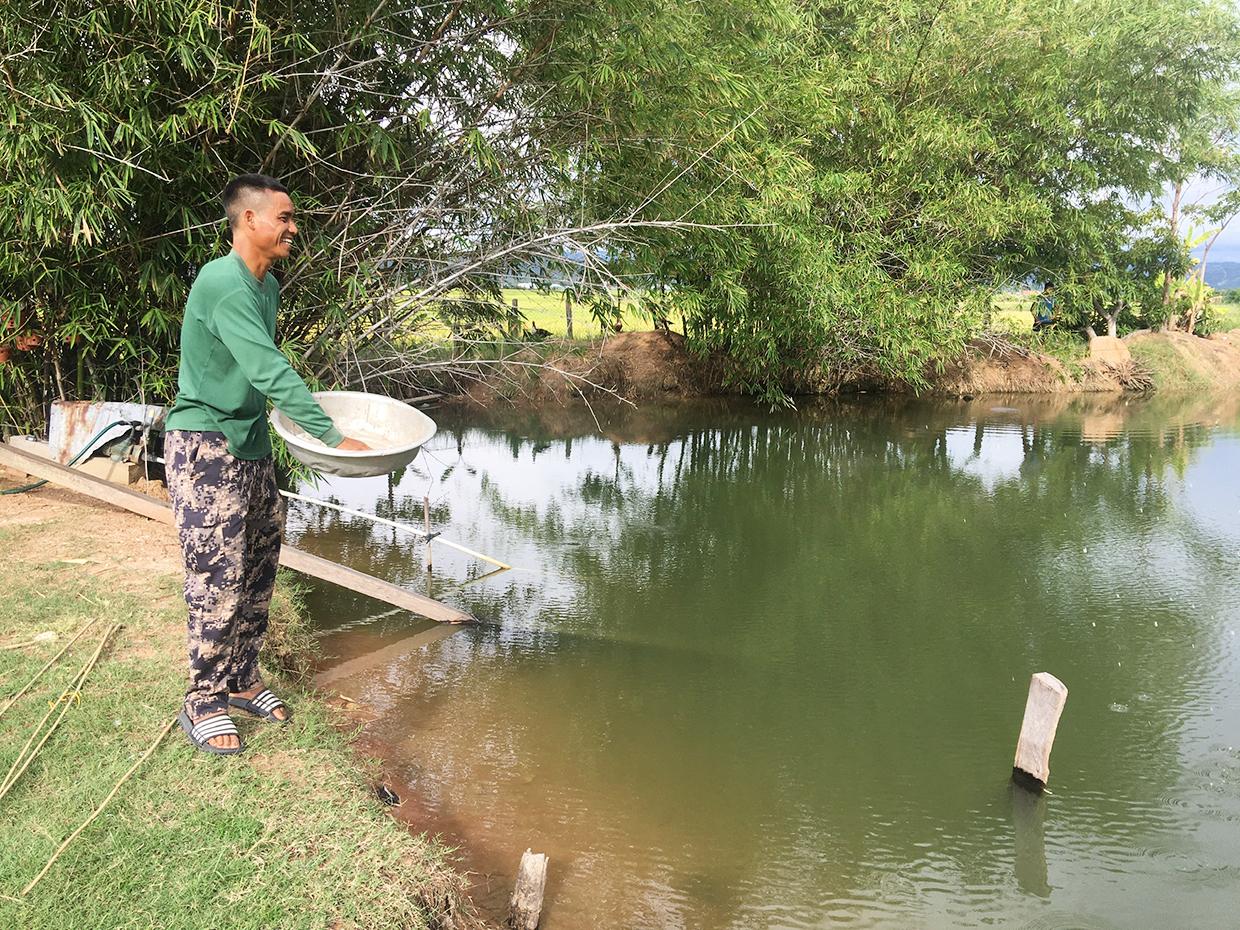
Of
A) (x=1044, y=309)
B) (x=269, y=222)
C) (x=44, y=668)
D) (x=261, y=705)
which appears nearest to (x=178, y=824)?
(x=261, y=705)

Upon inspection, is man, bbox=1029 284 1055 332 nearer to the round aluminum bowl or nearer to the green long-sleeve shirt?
the round aluminum bowl

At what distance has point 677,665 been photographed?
531cm

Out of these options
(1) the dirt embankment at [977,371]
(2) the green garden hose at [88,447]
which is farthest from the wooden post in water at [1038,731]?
(1) the dirt embankment at [977,371]

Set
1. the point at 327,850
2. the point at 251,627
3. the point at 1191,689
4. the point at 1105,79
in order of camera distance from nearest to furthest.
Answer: the point at 327,850 → the point at 251,627 → the point at 1191,689 → the point at 1105,79

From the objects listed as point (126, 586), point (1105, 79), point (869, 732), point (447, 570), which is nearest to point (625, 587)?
point (447, 570)

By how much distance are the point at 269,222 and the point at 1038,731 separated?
3.35m

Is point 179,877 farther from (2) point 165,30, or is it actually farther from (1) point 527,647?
(2) point 165,30

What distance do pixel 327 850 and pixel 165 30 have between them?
4460 mm

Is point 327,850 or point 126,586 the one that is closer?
point 327,850

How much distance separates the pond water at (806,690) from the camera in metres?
3.54

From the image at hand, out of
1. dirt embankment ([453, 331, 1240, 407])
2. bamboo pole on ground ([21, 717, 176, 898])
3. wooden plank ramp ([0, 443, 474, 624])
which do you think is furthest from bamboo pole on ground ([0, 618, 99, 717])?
dirt embankment ([453, 331, 1240, 407])

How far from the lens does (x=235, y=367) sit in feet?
9.36

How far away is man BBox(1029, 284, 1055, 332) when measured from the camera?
16.7 meters

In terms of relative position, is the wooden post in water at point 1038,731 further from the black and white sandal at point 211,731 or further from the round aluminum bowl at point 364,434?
the black and white sandal at point 211,731
